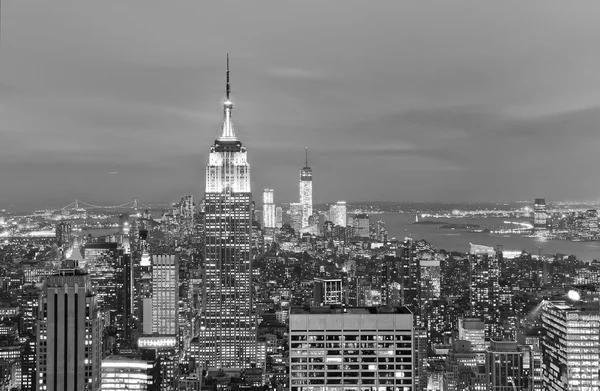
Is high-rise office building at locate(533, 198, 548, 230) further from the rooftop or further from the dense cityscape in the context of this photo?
the rooftop

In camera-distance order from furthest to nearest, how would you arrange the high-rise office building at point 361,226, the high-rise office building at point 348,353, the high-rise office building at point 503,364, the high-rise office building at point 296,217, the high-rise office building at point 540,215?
the high-rise office building at point 296,217 < the high-rise office building at point 361,226 < the high-rise office building at point 503,364 < the high-rise office building at point 540,215 < the high-rise office building at point 348,353

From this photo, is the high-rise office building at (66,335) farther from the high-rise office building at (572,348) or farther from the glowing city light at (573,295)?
the glowing city light at (573,295)

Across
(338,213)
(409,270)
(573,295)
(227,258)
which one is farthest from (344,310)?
(227,258)

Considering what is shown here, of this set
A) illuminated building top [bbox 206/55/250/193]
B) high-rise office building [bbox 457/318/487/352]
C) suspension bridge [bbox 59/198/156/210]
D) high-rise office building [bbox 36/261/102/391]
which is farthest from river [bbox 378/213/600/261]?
high-rise office building [bbox 36/261/102/391]

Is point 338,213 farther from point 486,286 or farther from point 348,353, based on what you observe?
point 348,353

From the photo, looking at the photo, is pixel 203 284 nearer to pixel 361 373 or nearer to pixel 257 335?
pixel 257 335

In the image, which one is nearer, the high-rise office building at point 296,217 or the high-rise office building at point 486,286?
the high-rise office building at point 486,286

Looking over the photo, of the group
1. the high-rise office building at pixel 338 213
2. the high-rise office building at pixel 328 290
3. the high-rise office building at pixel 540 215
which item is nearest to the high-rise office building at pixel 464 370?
the high-rise office building at pixel 328 290
